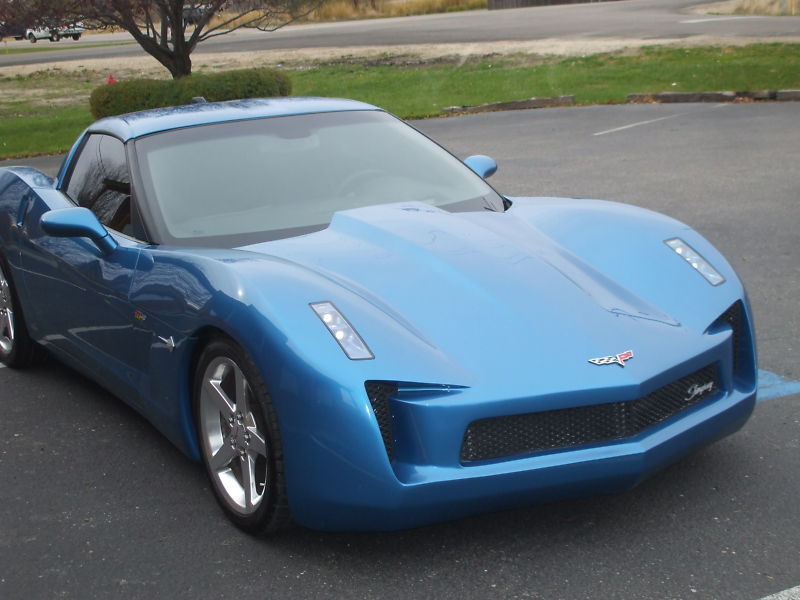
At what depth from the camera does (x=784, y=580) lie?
3.27 meters

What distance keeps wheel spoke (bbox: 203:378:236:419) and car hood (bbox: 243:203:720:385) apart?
482 mm

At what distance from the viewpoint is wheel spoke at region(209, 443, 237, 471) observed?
3.84 meters

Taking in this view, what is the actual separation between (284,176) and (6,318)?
208cm

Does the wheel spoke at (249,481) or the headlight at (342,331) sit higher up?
the headlight at (342,331)

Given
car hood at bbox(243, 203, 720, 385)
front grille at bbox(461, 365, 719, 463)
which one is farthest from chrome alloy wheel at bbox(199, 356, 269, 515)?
front grille at bbox(461, 365, 719, 463)

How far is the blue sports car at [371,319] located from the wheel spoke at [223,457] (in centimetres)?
1

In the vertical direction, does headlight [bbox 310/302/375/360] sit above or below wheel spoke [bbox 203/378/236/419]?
above

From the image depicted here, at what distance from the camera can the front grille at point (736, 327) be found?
3945mm

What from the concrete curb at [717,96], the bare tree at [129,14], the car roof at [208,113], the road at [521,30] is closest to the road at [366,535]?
the car roof at [208,113]

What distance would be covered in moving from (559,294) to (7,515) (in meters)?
2.10

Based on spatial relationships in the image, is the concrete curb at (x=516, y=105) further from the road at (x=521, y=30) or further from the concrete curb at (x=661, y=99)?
the road at (x=521, y=30)

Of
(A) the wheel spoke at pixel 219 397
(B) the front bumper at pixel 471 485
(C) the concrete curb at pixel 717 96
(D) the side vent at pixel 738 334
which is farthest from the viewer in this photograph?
(C) the concrete curb at pixel 717 96

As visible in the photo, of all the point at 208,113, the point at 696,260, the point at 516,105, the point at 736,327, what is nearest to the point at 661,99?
the point at 516,105

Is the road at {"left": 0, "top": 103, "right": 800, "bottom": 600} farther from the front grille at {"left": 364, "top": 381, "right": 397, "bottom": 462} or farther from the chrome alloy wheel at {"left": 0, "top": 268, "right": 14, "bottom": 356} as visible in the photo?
the front grille at {"left": 364, "top": 381, "right": 397, "bottom": 462}
